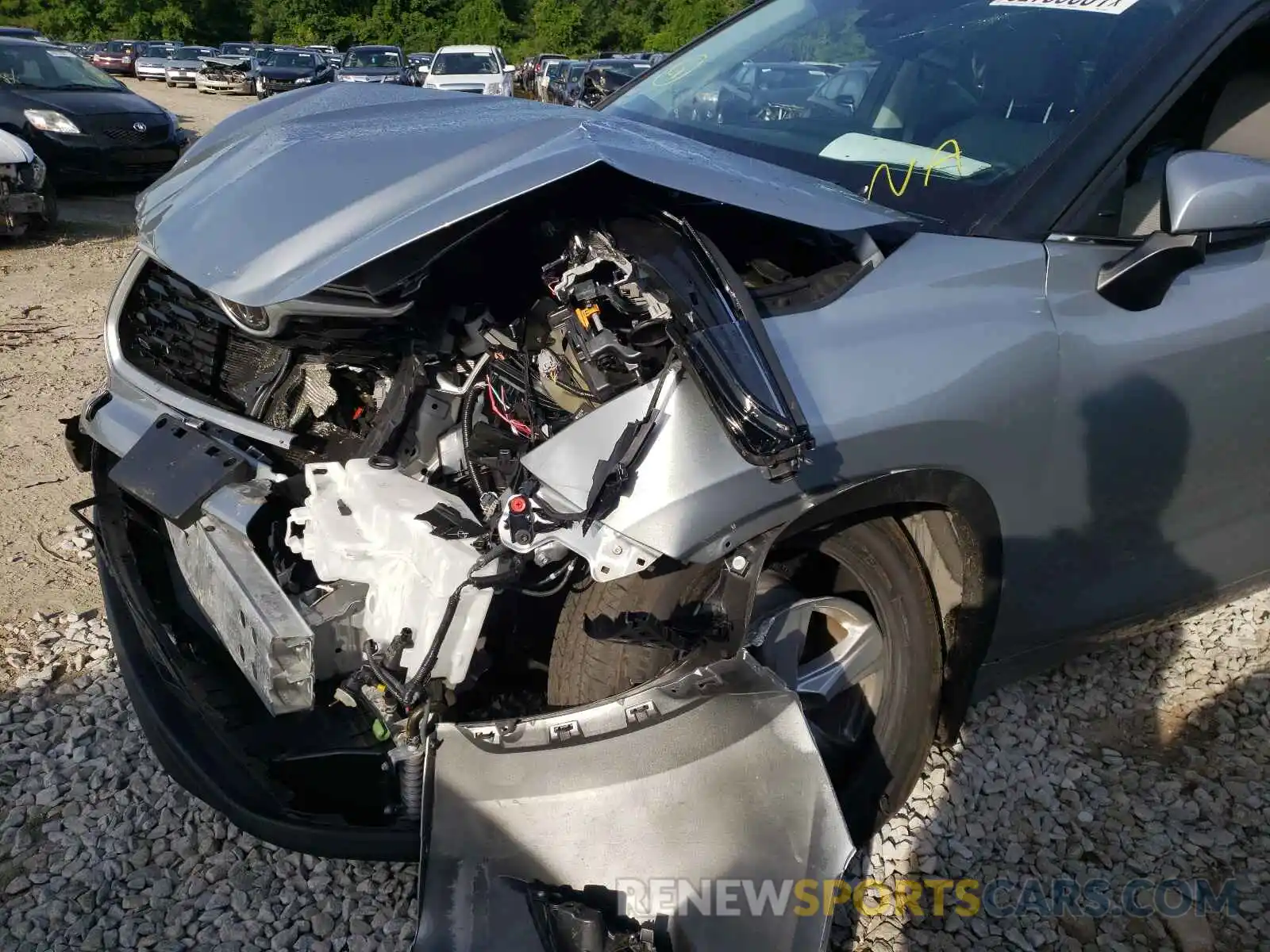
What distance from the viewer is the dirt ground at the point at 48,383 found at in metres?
3.38

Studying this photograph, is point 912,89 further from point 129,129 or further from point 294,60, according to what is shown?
point 294,60

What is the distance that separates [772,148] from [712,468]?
49.8 inches

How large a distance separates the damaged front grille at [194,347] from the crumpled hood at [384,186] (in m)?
0.29

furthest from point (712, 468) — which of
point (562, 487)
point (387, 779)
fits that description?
point (387, 779)

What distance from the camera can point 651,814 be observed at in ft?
5.82

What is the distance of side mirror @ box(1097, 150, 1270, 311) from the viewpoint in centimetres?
195

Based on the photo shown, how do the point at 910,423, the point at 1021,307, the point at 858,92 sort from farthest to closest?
1. the point at 858,92
2. the point at 1021,307
3. the point at 910,423

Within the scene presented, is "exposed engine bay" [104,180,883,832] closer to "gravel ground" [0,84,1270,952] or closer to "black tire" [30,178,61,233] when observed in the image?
"gravel ground" [0,84,1270,952]

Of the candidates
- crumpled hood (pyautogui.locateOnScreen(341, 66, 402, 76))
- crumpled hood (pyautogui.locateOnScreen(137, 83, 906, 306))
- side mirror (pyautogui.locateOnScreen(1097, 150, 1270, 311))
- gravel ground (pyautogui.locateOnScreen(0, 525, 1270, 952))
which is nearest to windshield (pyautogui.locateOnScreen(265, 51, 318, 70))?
crumpled hood (pyautogui.locateOnScreen(341, 66, 402, 76))

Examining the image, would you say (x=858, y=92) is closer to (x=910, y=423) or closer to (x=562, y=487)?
(x=910, y=423)

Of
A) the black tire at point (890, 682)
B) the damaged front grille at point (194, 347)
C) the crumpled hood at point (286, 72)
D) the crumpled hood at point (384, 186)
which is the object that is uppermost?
the crumpled hood at point (384, 186)

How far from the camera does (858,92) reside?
2678mm

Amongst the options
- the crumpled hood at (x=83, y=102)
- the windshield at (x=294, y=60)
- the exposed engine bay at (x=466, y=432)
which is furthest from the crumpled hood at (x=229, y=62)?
the exposed engine bay at (x=466, y=432)

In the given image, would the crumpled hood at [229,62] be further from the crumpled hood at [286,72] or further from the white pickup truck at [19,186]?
the white pickup truck at [19,186]
